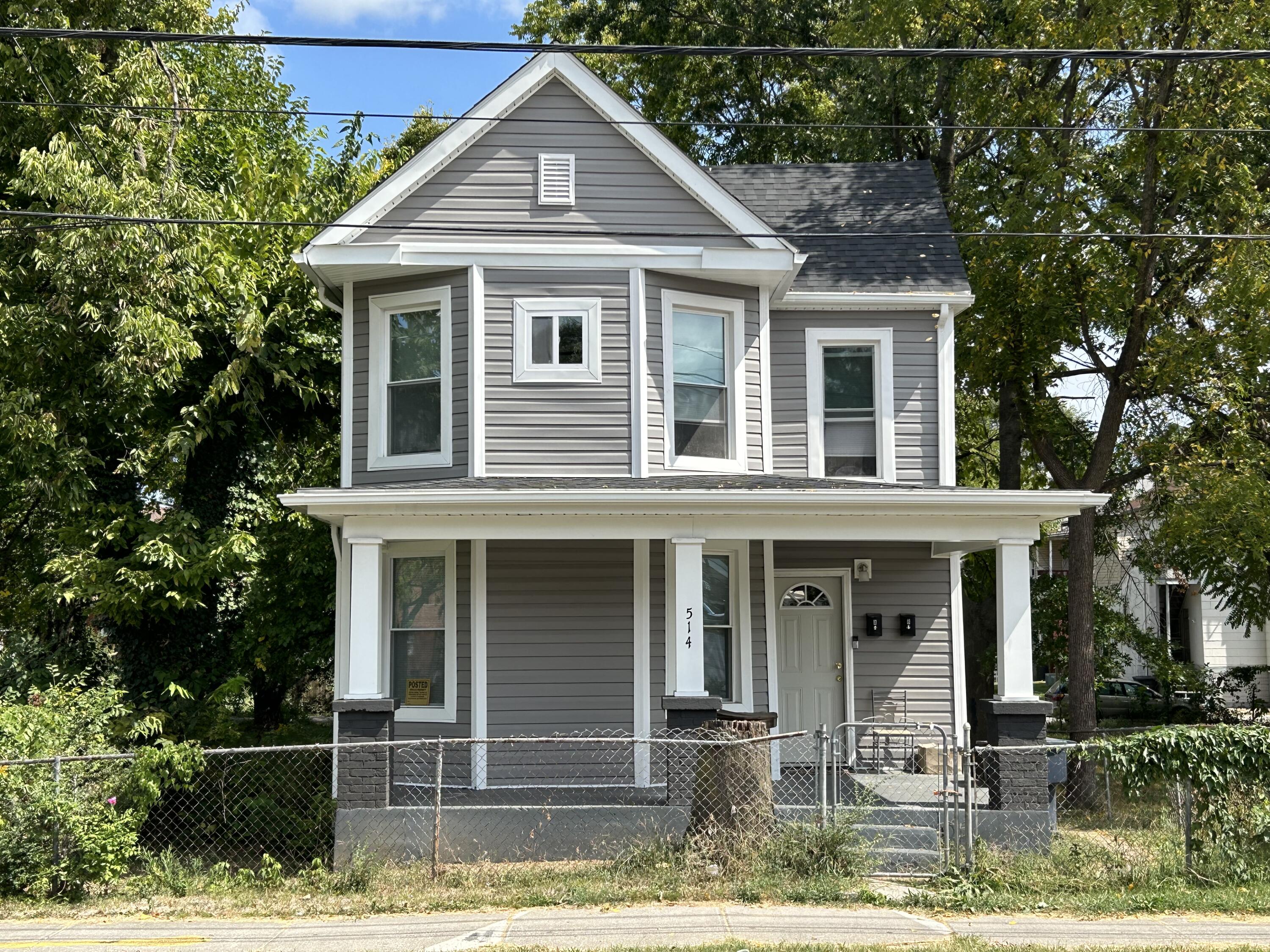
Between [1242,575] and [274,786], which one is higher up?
[1242,575]

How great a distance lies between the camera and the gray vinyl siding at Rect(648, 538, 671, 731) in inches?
518

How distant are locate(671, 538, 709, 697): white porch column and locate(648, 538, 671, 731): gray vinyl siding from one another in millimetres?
1252

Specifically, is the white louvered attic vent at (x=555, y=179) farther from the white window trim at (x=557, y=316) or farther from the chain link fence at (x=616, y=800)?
the chain link fence at (x=616, y=800)

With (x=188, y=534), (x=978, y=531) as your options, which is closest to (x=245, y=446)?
(x=188, y=534)

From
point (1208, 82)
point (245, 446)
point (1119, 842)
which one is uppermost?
point (1208, 82)

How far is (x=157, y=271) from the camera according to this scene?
13930mm

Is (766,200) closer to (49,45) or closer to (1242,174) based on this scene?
(1242,174)

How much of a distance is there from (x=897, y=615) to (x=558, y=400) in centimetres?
512

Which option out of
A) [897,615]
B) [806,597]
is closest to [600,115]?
[806,597]

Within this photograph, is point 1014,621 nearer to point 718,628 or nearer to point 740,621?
point 740,621

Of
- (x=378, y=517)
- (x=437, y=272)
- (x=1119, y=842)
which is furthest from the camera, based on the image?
(x=437, y=272)

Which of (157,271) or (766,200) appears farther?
(766,200)

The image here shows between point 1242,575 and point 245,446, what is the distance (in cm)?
1721

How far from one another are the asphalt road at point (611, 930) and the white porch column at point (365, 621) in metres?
2.85
